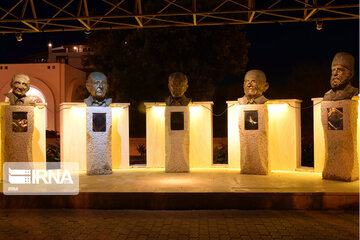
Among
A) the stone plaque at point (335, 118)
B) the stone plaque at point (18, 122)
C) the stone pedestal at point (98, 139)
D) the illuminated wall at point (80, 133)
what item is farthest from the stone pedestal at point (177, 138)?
the stone plaque at point (18, 122)

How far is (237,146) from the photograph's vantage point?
10.1 metres

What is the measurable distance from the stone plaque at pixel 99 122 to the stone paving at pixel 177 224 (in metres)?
2.84

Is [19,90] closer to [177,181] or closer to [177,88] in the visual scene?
[177,88]

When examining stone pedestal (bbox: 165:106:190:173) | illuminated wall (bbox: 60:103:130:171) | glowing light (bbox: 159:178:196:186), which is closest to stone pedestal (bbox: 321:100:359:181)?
glowing light (bbox: 159:178:196:186)

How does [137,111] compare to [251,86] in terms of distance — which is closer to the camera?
[251,86]

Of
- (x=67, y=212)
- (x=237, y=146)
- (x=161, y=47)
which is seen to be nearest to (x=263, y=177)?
(x=237, y=146)

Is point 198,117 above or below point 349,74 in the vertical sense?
below

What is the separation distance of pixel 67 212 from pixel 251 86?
5.45 meters

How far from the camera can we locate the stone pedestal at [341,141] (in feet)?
25.6

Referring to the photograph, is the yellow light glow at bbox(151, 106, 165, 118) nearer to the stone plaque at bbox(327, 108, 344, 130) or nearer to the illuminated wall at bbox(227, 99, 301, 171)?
the illuminated wall at bbox(227, 99, 301, 171)

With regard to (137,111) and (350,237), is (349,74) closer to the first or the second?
(350,237)

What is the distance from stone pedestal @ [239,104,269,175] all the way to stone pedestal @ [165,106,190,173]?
5.14 feet

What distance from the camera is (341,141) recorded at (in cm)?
786

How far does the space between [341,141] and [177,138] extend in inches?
165
